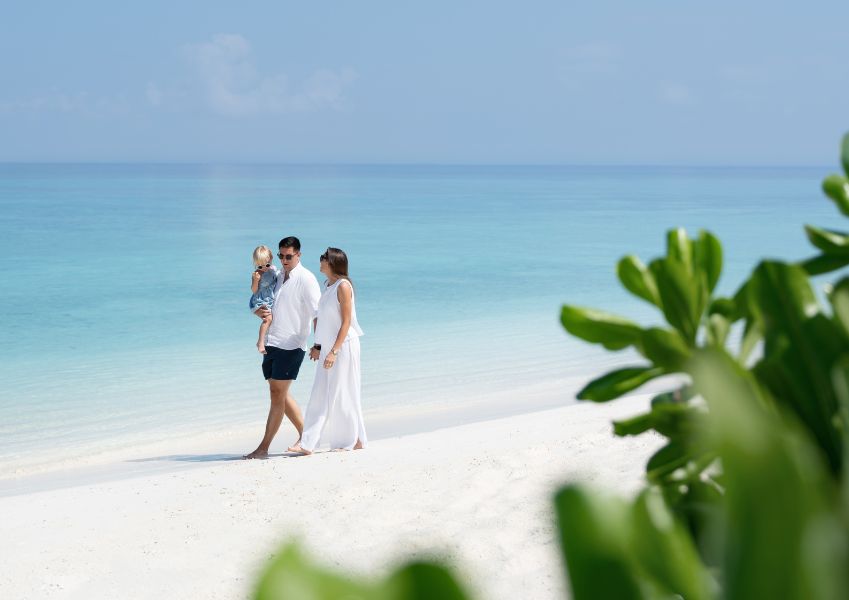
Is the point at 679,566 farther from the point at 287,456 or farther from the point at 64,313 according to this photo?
the point at 64,313

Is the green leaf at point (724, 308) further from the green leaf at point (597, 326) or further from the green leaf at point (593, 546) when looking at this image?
the green leaf at point (593, 546)

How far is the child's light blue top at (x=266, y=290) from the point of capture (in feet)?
29.8

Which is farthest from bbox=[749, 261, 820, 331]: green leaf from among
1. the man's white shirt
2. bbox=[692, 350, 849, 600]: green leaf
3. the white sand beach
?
the man's white shirt

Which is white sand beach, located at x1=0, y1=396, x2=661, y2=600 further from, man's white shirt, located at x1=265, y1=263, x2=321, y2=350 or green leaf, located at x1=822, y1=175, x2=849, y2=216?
green leaf, located at x1=822, y1=175, x2=849, y2=216

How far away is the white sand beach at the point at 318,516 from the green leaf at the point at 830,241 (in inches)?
139

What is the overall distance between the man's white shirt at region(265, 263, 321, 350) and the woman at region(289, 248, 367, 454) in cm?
12

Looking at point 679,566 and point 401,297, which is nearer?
point 679,566

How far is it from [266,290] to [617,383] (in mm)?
8182

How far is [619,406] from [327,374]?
9.28 feet

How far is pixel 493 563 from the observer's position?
5387mm

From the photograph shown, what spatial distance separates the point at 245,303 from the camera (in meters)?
23.5

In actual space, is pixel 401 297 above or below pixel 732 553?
below

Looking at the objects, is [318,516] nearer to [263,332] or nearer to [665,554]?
[263,332]

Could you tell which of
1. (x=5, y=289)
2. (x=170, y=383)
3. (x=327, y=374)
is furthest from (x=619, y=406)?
(x=5, y=289)
